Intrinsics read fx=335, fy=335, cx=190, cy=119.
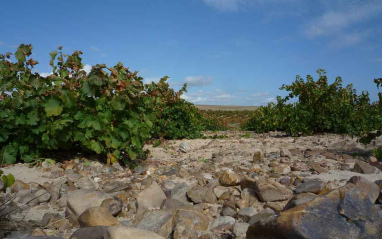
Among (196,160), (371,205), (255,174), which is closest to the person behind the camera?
(371,205)

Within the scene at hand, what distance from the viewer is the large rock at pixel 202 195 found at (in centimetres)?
330

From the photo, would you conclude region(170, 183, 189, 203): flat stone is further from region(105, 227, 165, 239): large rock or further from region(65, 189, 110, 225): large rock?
region(105, 227, 165, 239): large rock

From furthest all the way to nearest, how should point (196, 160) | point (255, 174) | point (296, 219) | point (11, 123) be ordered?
point (196, 160) < point (11, 123) < point (255, 174) < point (296, 219)

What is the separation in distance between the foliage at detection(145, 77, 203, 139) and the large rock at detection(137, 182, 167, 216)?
494 centimetres

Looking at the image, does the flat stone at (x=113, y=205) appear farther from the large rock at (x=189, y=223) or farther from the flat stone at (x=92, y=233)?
the large rock at (x=189, y=223)

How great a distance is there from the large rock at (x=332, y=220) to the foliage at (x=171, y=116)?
638cm

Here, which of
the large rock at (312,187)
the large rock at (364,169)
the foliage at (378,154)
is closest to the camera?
the large rock at (312,187)

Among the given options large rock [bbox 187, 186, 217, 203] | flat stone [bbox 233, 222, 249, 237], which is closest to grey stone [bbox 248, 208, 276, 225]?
flat stone [bbox 233, 222, 249, 237]

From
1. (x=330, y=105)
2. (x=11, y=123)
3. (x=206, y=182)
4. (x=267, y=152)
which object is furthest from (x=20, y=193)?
(x=330, y=105)

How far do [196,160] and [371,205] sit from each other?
3484 millimetres

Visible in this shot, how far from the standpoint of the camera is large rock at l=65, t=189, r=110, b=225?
2.95 metres

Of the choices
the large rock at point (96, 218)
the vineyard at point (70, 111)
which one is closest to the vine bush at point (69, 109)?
the vineyard at point (70, 111)

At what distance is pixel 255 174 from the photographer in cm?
419

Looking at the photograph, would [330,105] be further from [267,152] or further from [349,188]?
[349,188]
